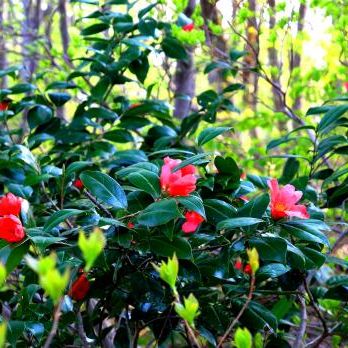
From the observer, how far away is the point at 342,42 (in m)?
1.95

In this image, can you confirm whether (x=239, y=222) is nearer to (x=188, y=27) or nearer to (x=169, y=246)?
(x=169, y=246)

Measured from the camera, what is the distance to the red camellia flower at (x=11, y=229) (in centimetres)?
99

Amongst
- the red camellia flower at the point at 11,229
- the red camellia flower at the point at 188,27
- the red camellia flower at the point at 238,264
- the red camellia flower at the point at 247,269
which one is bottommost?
the red camellia flower at the point at 238,264

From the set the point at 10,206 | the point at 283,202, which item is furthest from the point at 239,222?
the point at 10,206

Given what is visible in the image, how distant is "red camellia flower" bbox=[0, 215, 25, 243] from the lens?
0.99 m

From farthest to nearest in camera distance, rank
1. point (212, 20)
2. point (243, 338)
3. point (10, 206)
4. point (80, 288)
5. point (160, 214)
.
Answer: point (212, 20), point (80, 288), point (10, 206), point (160, 214), point (243, 338)

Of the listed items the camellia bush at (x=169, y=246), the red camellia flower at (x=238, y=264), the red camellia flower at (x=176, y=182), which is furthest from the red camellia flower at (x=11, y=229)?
the red camellia flower at (x=238, y=264)

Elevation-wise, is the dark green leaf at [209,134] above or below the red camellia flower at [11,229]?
above

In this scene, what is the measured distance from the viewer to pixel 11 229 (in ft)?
3.28

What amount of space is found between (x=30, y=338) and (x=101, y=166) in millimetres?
726

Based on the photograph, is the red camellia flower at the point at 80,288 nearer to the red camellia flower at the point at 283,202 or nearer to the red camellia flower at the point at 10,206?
the red camellia flower at the point at 10,206

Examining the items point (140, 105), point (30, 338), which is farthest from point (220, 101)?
point (30, 338)

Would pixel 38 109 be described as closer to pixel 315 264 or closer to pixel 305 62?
pixel 315 264

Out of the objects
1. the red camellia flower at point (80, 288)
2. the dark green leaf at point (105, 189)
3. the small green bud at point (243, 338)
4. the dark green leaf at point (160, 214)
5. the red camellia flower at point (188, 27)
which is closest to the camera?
the small green bud at point (243, 338)
